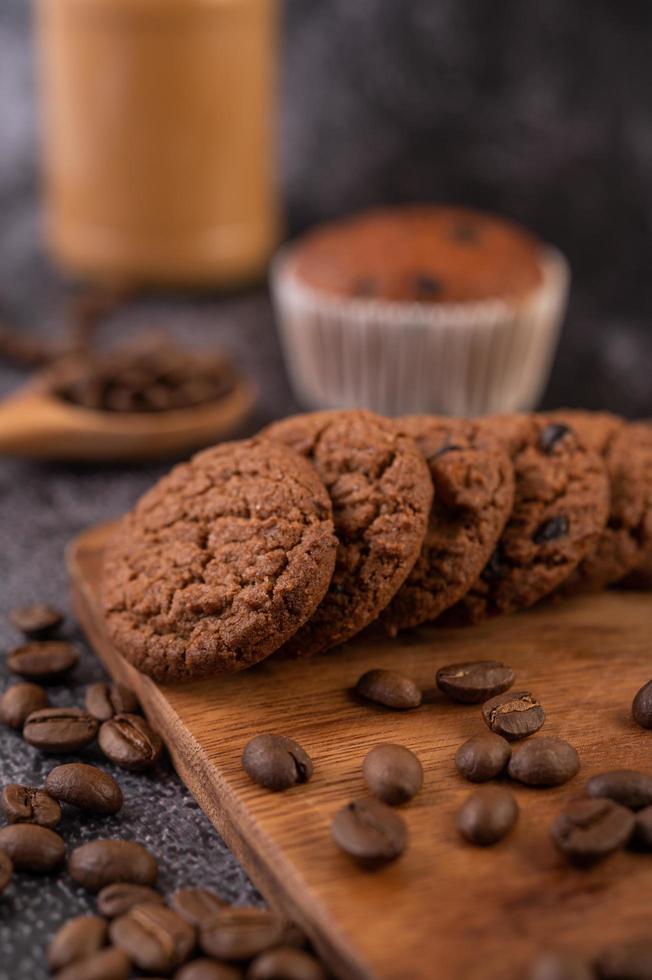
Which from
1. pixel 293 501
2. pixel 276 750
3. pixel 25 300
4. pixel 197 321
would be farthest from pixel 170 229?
pixel 276 750

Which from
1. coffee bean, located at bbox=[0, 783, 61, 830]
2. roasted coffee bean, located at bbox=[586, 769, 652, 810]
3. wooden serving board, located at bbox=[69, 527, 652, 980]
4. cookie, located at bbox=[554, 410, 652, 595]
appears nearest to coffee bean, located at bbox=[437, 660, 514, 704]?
wooden serving board, located at bbox=[69, 527, 652, 980]

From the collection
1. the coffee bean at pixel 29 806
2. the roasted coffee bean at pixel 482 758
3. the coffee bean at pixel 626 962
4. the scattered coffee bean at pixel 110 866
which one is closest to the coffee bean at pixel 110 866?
the scattered coffee bean at pixel 110 866

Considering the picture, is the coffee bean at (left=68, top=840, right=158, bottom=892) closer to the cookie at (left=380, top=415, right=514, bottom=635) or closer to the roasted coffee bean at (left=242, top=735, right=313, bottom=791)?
the roasted coffee bean at (left=242, top=735, right=313, bottom=791)

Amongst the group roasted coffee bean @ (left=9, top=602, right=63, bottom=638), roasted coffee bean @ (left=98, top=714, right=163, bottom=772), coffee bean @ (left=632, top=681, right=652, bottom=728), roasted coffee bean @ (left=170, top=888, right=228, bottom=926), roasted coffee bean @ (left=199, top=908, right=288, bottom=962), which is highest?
coffee bean @ (left=632, top=681, right=652, bottom=728)

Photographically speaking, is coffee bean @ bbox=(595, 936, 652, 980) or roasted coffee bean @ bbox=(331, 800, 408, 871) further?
roasted coffee bean @ bbox=(331, 800, 408, 871)

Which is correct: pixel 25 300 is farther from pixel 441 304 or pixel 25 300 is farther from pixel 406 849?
pixel 406 849

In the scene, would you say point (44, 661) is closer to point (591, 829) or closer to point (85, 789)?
point (85, 789)
